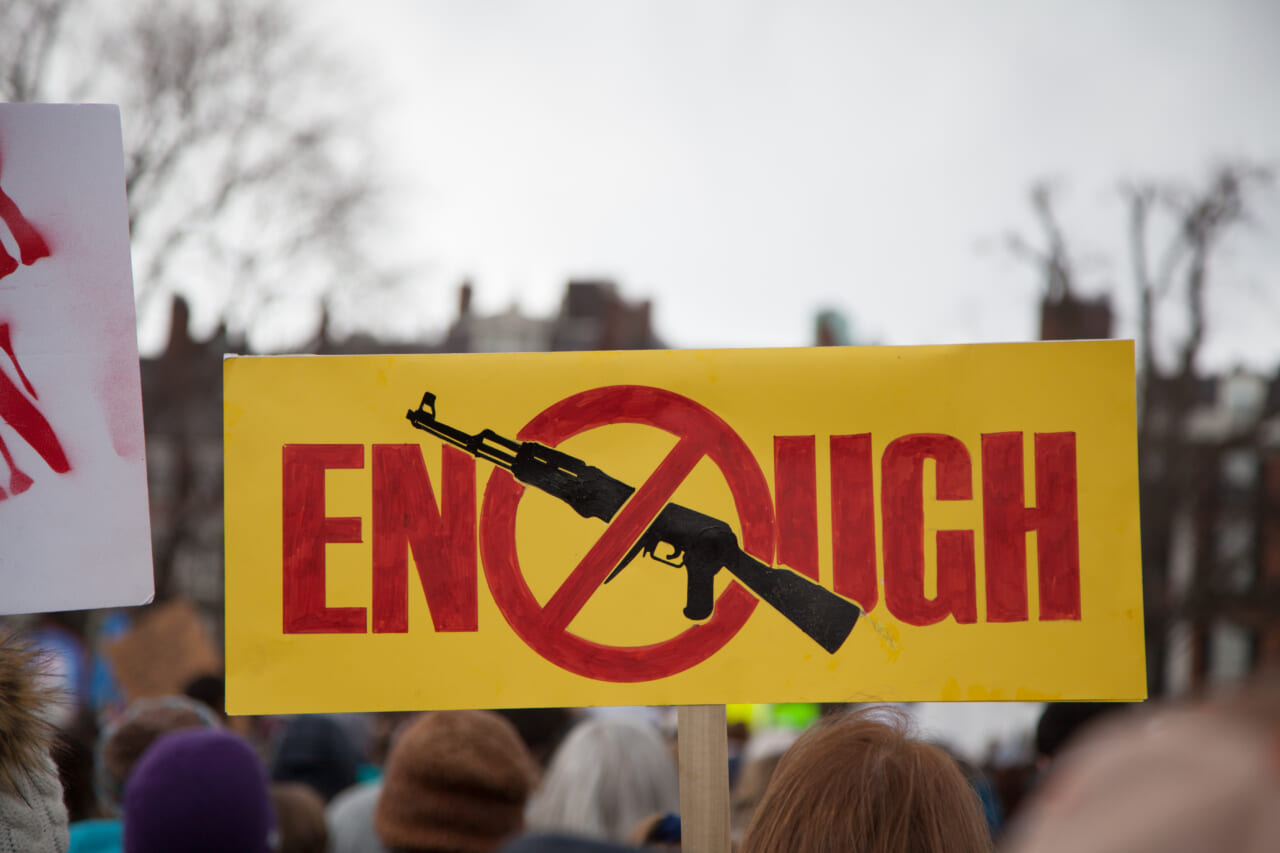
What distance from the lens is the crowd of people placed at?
561mm

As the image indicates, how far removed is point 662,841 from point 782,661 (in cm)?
69

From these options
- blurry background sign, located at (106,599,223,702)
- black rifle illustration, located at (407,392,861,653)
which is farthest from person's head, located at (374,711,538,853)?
blurry background sign, located at (106,599,223,702)

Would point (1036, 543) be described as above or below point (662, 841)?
above

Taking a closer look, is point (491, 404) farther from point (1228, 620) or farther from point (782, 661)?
point (1228, 620)

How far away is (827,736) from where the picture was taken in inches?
66.6

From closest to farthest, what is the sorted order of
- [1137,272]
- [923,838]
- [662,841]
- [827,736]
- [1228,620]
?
[923,838] → [827,736] → [662,841] → [1137,272] → [1228,620]

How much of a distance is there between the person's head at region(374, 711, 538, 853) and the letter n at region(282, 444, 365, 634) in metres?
0.50

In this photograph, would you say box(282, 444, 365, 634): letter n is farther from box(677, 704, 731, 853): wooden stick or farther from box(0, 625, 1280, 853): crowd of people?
box(677, 704, 731, 853): wooden stick

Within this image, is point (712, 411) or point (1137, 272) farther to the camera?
point (1137, 272)

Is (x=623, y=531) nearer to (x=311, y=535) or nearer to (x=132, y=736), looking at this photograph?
(x=311, y=535)

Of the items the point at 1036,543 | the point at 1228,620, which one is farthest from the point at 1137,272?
the point at 1036,543

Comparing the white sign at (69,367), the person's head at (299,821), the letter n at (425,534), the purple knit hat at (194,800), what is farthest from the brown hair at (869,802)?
the person's head at (299,821)

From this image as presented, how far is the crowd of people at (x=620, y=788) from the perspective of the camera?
1.84ft

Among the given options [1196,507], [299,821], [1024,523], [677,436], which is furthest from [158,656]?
[1196,507]
